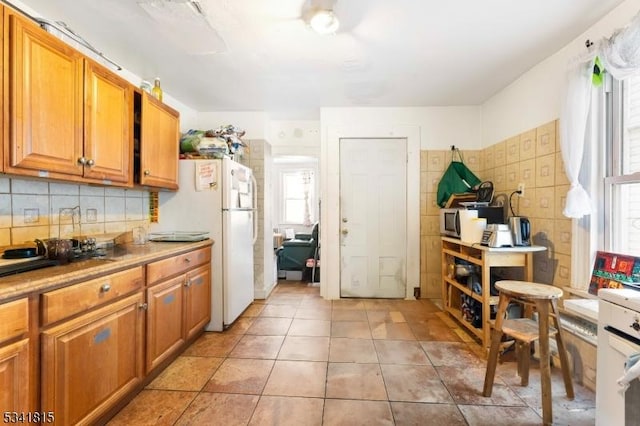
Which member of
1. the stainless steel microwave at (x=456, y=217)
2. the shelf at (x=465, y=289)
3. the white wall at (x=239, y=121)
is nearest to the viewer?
the shelf at (x=465, y=289)

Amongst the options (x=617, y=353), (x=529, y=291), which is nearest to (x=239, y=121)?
(x=529, y=291)

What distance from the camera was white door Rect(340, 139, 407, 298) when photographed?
3.52 metres

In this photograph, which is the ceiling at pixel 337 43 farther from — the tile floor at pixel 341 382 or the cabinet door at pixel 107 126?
the tile floor at pixel 341 382

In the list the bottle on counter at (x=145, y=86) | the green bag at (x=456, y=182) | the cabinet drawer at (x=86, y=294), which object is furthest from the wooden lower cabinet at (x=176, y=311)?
the green bag at (x=456, y=182)

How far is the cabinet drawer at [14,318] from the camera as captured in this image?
39.3 inches

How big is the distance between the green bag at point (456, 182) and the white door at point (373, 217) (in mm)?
428

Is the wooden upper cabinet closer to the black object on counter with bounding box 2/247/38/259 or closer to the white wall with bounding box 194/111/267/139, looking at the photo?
the black object on counter with bounding box 2/247/38/259

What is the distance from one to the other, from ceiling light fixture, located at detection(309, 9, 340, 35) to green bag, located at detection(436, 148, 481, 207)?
224 centimetres

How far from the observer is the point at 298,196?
6816mm

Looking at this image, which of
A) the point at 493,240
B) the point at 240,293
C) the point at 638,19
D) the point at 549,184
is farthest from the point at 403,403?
the point at 638,19

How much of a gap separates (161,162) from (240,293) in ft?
4.69

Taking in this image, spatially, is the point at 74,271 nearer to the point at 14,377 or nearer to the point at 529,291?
the point at 14,377

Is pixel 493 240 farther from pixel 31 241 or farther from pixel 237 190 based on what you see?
pixel 31 241

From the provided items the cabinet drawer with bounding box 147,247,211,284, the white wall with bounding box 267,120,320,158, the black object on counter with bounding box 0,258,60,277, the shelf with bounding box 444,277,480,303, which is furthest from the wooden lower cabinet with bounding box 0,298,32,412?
the white wall with bounding box 267,120,320,158
